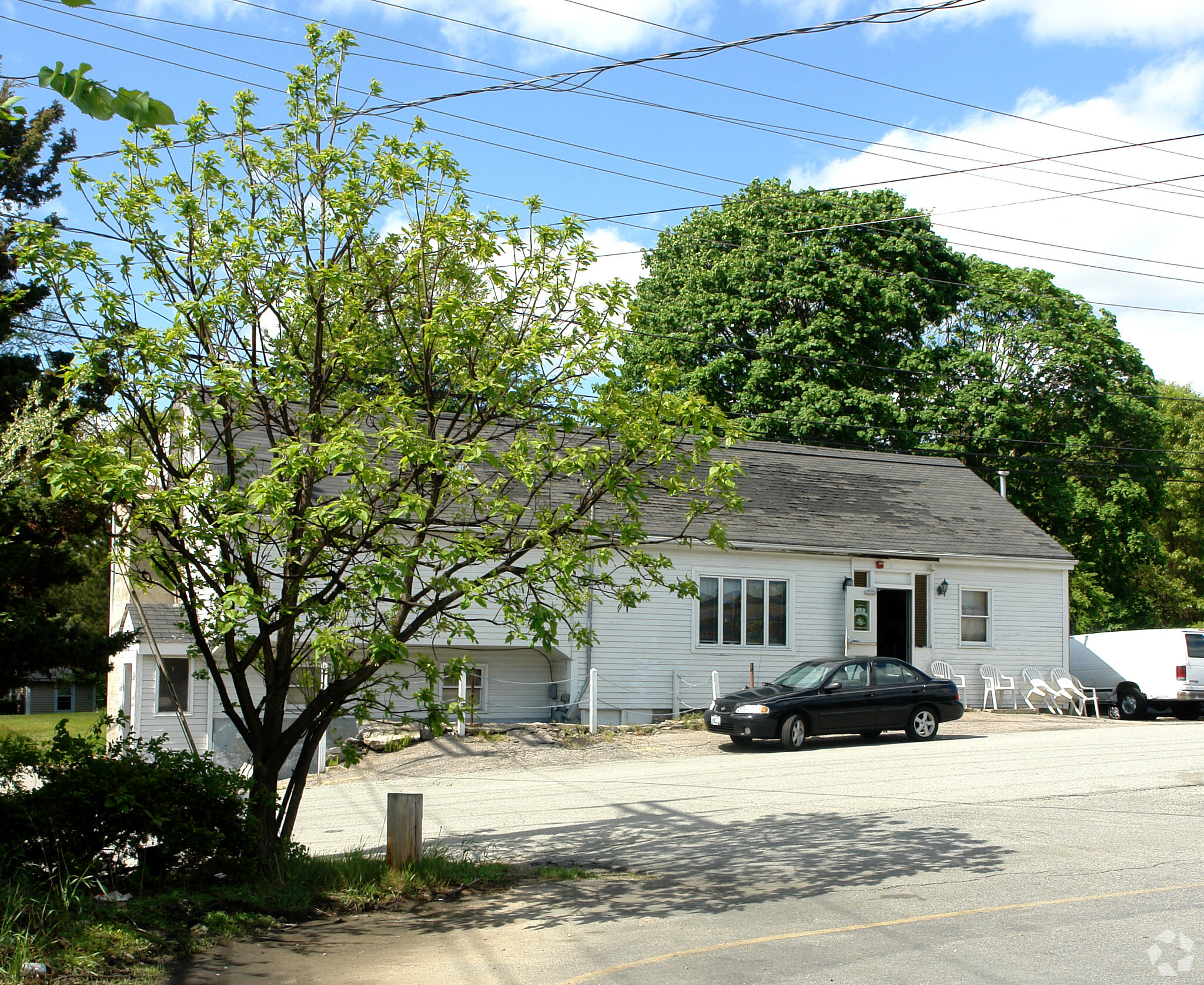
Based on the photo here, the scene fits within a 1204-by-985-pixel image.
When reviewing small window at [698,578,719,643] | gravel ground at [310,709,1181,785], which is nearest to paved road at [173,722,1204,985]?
gravel ground at [310,709,1181,785]

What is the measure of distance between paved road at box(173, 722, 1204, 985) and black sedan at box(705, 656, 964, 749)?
6.92 feet

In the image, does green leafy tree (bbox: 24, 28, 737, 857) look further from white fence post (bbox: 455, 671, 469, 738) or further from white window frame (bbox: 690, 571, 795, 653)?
white window frame (bbox: 690, 571, 795, 653)

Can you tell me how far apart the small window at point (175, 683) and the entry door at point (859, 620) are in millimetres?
13552

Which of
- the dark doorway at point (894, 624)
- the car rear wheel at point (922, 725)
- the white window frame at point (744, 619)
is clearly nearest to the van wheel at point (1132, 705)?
the dark doorway at point (894, 624)

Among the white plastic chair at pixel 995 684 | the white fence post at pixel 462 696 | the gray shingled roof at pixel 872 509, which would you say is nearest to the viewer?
the white fence post at pixel 462 696

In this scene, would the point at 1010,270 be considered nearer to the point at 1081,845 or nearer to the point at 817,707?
the point at 817,707

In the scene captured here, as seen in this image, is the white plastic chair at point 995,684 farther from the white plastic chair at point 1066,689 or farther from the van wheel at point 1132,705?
the van wheel at point 1132,705

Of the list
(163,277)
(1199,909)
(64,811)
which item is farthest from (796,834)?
(163,277)

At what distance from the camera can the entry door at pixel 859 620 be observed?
24.2 m

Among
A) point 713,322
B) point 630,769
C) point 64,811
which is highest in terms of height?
point 713,322

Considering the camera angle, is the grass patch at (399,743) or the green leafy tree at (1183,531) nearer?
the grass patch at (399,743)

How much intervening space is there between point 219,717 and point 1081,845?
16427 mm

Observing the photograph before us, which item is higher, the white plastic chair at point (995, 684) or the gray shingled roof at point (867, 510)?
the gray shingled roof at point (867, 510)

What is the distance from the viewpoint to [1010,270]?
40.1 metres
